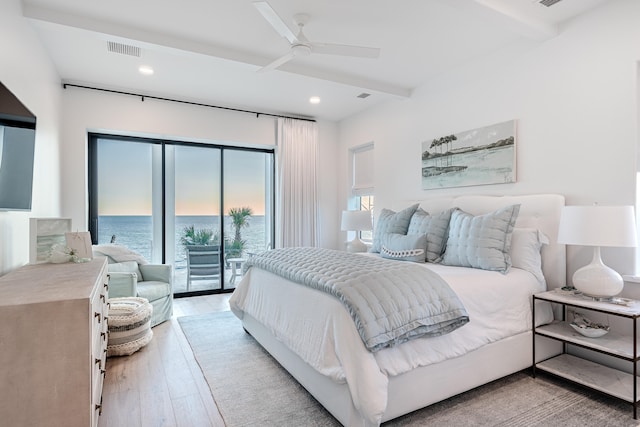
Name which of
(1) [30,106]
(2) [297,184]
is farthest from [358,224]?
(1) [30,106]

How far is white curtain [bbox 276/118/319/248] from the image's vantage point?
520 cm

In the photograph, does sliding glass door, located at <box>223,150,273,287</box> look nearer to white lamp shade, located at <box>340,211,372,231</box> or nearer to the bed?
white lamp shade, located at <box>340,211,372,231</box>

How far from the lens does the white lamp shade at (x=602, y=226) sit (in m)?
2.11

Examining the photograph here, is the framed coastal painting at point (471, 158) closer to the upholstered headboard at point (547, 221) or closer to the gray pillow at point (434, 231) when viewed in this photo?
the upholstered headboard at point (547, 221)

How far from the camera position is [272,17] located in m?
2.29

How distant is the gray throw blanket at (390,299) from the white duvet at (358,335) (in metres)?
0.07

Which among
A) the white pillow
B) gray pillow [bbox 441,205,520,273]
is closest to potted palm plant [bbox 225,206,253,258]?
gray pillow [bbox 441,205,520,273]

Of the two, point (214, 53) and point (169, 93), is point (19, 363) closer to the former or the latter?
point (214, 53)

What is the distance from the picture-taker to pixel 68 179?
3982mm

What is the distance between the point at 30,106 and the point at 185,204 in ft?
8.14

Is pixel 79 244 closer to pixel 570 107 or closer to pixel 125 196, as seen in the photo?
pixel 125 196

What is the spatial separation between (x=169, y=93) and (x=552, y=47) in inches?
163

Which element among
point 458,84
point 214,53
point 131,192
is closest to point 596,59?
point 458,84

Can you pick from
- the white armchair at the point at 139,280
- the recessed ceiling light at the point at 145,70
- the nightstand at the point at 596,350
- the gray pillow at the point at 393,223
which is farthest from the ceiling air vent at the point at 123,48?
the nightstand at the point at 596,350
